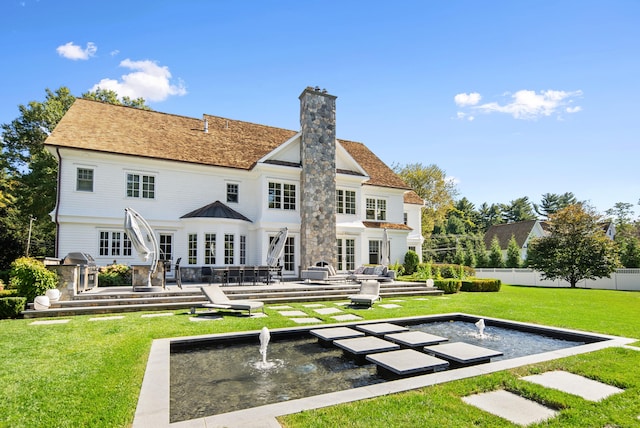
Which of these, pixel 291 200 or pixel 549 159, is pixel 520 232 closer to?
pixel 549 159

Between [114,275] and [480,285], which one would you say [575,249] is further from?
[114,275]

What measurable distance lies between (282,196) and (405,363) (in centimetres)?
1654

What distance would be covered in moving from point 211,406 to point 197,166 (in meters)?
17.8

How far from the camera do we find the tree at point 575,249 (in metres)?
26.4

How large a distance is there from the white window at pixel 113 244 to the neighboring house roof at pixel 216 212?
330 cm

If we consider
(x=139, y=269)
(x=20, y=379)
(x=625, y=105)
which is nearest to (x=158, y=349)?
(x=20, y=379)

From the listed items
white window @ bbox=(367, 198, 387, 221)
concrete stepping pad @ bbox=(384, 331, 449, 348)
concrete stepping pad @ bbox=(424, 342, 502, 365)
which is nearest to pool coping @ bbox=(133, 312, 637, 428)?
concrete stepping pad @ bbox=(424, 342, 502, 365)

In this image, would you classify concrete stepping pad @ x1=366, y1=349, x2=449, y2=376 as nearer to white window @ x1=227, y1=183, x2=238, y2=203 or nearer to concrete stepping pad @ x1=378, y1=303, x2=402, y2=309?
concrete stepping pad @ x1=378, y1=303, x2=402, y2=309

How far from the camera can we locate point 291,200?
2170 cm

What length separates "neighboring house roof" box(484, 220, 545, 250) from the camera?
150 feet

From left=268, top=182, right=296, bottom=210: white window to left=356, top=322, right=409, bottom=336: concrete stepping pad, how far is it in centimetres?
1341

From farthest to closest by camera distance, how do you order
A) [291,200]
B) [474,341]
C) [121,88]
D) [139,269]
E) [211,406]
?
[121,88] < [291,200] < [139,269] < [474,341] < [211,406]

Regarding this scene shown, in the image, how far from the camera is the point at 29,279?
445 inches

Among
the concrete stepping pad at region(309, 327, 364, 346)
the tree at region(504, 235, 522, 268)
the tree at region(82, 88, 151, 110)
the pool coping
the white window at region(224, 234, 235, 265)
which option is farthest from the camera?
the tree at region(504, 235, 522, 268)
